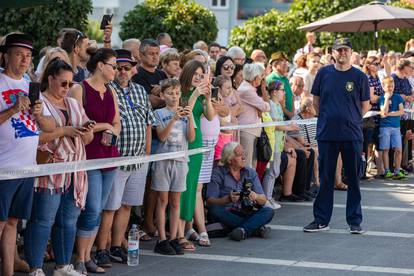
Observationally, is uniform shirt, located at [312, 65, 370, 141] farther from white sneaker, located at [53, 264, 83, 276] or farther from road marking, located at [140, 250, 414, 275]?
white sneaker, located at [53, 264, 83, 276]

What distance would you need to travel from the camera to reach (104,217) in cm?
977

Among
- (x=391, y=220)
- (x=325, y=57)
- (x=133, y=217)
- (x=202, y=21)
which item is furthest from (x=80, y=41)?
(x=202, y=21)

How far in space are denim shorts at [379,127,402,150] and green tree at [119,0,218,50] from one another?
6.39m

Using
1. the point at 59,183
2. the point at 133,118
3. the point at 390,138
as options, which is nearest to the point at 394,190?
the point at 390,138

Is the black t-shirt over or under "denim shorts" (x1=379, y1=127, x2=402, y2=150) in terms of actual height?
over

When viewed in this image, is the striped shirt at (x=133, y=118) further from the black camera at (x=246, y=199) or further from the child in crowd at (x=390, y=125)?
the child in crowd at (x=390, y=125)

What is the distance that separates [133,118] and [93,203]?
1.05m

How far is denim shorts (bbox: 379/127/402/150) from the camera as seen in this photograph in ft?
58.4

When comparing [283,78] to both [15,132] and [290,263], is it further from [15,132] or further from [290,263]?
[15,132]

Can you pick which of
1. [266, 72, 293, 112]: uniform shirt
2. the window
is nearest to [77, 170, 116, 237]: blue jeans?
[266, 72, 293, 112]: uniform shirt

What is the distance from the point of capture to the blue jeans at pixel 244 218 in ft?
37.5

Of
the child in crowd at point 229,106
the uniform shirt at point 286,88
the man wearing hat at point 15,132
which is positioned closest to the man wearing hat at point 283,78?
the uniform shirt at point 286,88

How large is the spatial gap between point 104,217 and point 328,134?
325 cm

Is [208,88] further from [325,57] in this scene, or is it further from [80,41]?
[325,57]
